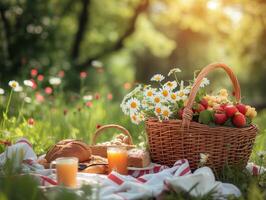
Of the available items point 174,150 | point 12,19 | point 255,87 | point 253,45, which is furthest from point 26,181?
point 255,87

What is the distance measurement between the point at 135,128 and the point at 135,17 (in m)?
6.21

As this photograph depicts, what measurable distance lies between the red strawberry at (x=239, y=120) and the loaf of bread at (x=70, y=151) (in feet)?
3.05

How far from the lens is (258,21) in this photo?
1075 centimetres

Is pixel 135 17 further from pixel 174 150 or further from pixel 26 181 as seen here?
pixel 26 181

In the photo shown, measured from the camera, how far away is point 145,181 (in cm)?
326

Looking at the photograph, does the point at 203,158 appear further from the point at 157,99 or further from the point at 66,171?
the point at 66,171

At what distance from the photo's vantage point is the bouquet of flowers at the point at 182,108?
3.44 meters

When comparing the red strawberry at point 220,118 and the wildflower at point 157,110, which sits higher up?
the wildflower at point 157,110

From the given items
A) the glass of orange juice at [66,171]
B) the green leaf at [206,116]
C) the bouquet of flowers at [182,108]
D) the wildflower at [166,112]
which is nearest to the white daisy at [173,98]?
the bouquet of flowers at [182,108]

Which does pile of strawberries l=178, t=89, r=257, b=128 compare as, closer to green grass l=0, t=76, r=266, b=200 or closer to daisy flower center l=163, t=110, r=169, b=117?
daisy flower center l=163, t=110, r=169, b=117

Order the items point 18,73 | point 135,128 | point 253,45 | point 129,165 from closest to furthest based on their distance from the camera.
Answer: point 129,165 < point 135,128 < point 18,73 < point 253,45

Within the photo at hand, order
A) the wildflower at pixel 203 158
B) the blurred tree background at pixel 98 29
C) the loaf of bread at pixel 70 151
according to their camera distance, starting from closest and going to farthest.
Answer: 1. the wildflower at pixel 203 158
2. the loaf of bread at pixel 70 151
3. the blurred tree background at pixel 98 29

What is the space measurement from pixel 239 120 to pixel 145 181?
2.25 ft

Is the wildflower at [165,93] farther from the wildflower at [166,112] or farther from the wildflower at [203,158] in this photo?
the wildflower at [203,158]
